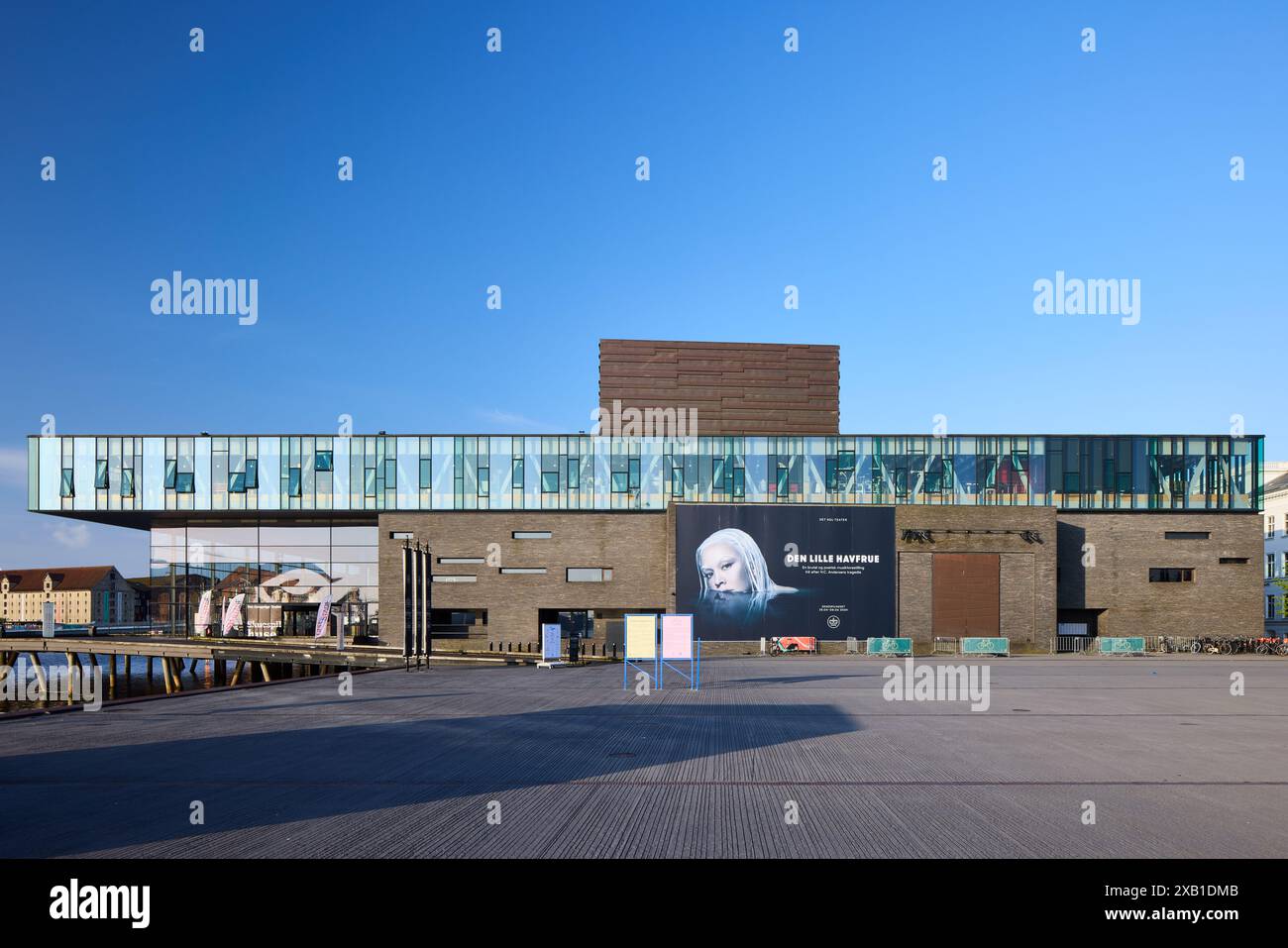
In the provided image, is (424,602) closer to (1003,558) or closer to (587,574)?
(587,574)

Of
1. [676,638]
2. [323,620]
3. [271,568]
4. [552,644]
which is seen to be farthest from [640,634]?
[271,568]

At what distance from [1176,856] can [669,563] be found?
153ft

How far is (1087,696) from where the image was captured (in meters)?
26.3

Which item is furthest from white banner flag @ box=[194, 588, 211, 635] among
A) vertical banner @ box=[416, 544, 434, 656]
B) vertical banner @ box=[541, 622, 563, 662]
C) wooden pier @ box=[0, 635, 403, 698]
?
vertical banner @ box=[541, 622, 563, 662]

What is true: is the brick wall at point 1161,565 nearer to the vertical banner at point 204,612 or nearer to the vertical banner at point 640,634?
the vertical banner at point 640,634

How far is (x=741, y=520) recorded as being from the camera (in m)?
55.1

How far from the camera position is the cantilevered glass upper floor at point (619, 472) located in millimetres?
57781

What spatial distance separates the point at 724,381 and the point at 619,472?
54.7m

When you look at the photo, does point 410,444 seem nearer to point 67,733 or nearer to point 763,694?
point 763,694

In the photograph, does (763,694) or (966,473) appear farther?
(966,473)

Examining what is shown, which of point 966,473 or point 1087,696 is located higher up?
point 966,473

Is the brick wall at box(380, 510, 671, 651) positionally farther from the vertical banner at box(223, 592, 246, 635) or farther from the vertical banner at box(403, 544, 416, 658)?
the vertical banner at box(403, 544, 416, 658)
